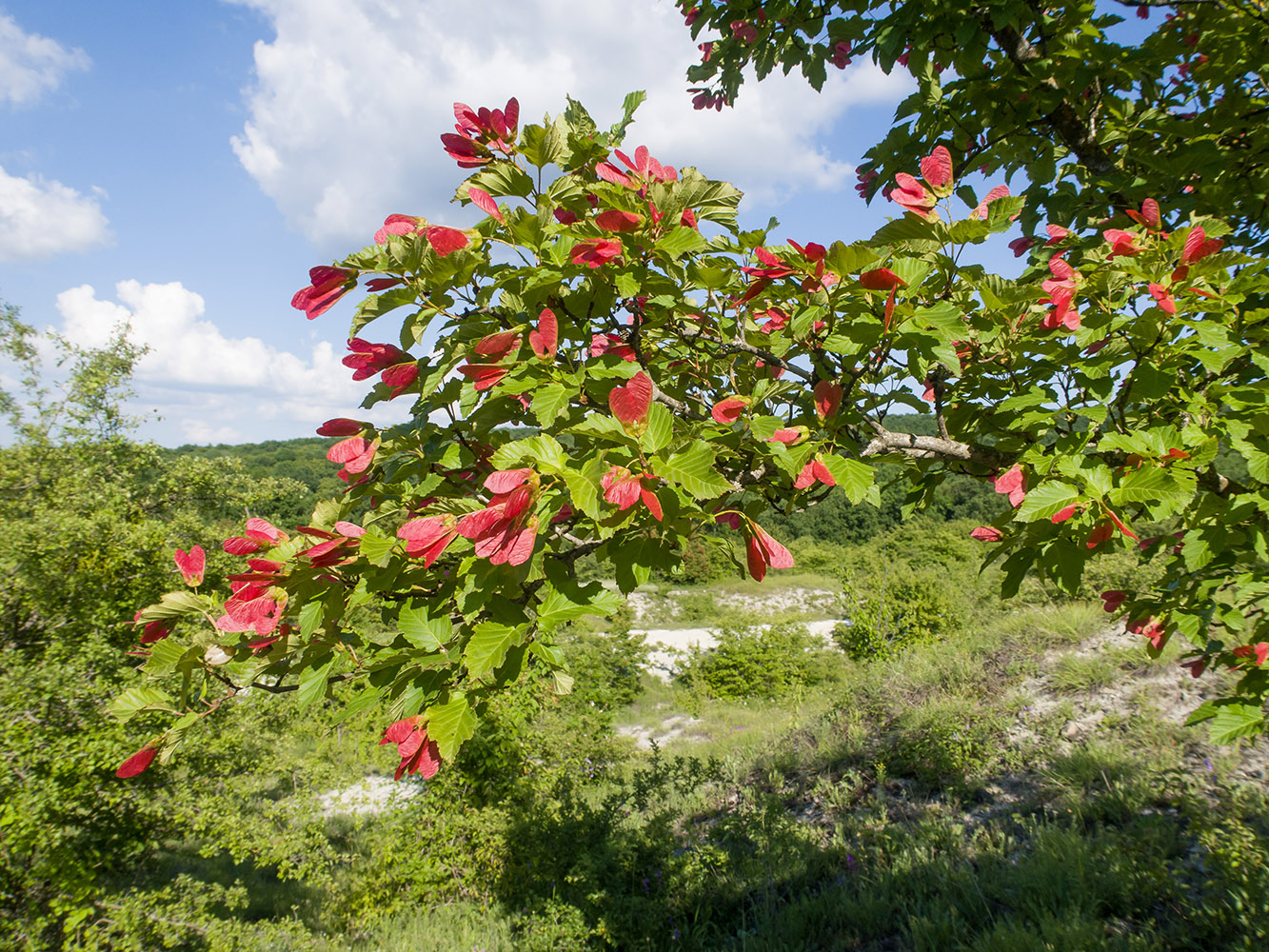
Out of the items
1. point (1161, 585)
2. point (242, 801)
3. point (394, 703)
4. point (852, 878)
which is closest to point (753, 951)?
point (852, 878)

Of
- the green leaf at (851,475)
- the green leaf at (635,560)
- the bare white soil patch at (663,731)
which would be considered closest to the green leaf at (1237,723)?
the green leaf at (851,475)

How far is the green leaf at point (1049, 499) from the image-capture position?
3.50ft

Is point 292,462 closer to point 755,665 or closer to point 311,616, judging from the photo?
point 755,665

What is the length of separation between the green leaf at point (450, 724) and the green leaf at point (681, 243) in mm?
797

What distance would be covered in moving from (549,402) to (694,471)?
0.94ft

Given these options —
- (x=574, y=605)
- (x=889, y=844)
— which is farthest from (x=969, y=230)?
(x=889, y=844)

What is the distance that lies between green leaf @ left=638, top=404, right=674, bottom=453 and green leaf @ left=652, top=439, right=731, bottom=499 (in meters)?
0.02

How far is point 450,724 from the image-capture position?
3.08 ft

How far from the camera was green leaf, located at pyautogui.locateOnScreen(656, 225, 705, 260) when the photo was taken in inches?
38.8

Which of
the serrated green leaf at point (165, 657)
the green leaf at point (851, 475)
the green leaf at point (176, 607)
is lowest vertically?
the serrated green leaf at point (165, 657)

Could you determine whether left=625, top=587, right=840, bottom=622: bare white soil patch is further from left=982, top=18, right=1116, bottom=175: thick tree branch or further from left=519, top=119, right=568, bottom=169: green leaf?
left=519, top=119, right=568, bottom=169: green leaf

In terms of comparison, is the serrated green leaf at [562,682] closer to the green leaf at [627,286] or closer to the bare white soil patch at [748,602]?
the green leaf at [627,286]

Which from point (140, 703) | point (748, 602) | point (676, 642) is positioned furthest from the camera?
point (748, 602)

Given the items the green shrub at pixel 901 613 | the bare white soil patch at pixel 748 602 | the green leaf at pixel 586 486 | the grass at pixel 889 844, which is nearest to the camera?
the green leaf at pixel 586 486
